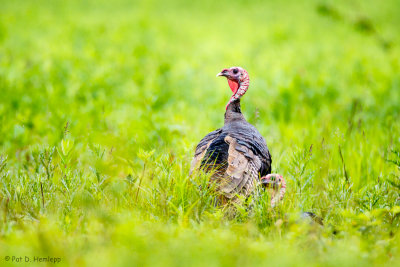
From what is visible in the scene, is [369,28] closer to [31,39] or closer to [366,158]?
[366,158]

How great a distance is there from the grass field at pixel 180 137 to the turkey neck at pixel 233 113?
57 cm

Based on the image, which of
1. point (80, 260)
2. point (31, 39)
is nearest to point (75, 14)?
point (31, 39)

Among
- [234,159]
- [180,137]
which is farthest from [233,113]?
[180,137]

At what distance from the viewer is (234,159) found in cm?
346

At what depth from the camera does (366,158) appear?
4926 millimetres

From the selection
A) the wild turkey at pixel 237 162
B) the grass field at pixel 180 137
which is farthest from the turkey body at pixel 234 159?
the grass field at pixel 180 137

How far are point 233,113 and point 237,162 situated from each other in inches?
30.2

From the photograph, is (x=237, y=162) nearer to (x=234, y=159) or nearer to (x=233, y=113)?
(x=234, y=159)

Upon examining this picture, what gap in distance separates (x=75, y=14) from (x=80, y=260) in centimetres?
1630

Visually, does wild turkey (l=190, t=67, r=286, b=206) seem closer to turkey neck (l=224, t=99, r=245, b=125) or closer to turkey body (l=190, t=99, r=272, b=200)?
turkey body (l=190, t=99, r=272, b=200)

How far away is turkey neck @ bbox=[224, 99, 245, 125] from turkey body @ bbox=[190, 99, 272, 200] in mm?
179

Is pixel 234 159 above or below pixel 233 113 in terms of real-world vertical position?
below

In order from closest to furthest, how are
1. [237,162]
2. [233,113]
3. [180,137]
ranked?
1. [237,162]
2. [233,113]
3. [180,137]

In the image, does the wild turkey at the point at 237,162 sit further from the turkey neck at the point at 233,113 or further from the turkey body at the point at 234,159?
the turkey neck at the point at 233,113
